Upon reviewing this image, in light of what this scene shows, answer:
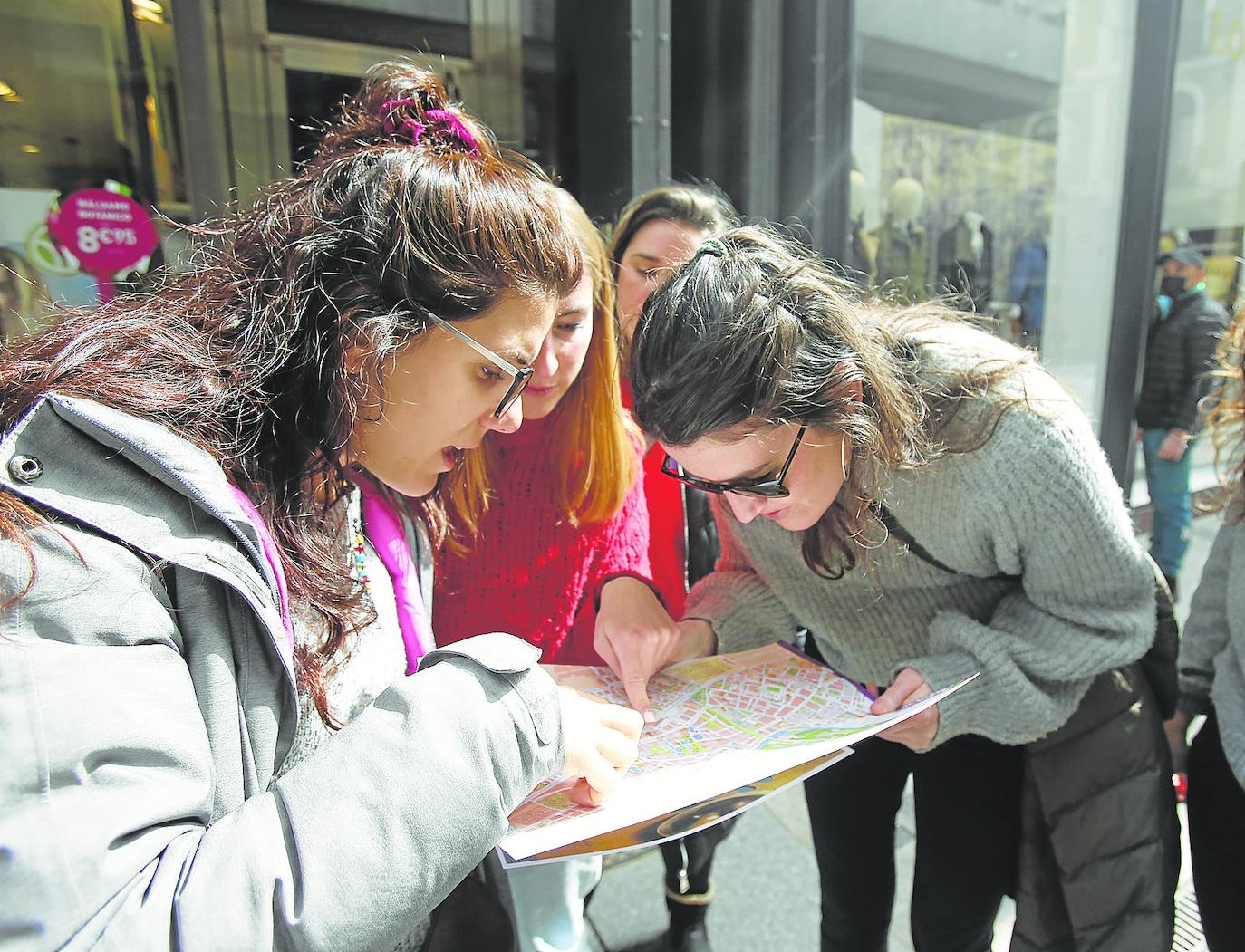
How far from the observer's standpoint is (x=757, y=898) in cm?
225

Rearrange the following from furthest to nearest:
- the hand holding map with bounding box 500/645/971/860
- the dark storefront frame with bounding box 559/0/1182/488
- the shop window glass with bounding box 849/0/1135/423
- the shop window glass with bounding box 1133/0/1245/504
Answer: the shop window glass with bounding box 1133/0/1245/504 → the shop window glass with bounding box 849/0/1135/423 → the dark storefront frame with bounding box 559/0/1182/488 → the hand holding map with bounding box 500/645/971/860

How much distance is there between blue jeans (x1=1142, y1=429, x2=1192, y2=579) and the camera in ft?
13.6

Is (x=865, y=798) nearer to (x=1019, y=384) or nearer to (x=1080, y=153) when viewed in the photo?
(x=1019, y=384)

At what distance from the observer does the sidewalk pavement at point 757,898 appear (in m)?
2.11

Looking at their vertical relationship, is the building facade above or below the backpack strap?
above

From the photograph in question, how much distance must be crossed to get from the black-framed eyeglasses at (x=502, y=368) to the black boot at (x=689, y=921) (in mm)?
1561

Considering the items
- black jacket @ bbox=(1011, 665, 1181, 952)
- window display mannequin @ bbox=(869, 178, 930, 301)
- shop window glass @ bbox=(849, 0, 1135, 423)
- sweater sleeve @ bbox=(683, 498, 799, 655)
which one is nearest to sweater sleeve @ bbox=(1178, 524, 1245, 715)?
black jacket @ bbox=(1011, 665, 1181, 952)

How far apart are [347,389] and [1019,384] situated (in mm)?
985

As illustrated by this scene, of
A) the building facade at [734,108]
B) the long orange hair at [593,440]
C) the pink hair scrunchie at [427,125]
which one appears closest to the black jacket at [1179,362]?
the building facade at [734,108]

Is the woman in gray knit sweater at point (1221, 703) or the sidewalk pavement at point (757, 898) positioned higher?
the woman in gray knit sweater at point (1221, 703)

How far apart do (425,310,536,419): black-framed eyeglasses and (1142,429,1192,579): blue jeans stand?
4.25 m

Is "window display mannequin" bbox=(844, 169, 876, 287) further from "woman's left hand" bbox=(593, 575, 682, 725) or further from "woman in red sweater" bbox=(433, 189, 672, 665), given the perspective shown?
"woman's left hand" bbox=(593, 575, 682, 725)

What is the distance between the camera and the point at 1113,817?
129cm

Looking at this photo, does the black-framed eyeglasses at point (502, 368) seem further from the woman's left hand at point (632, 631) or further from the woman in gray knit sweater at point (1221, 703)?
the woman in gray knit sweater at point (1221, 703)
